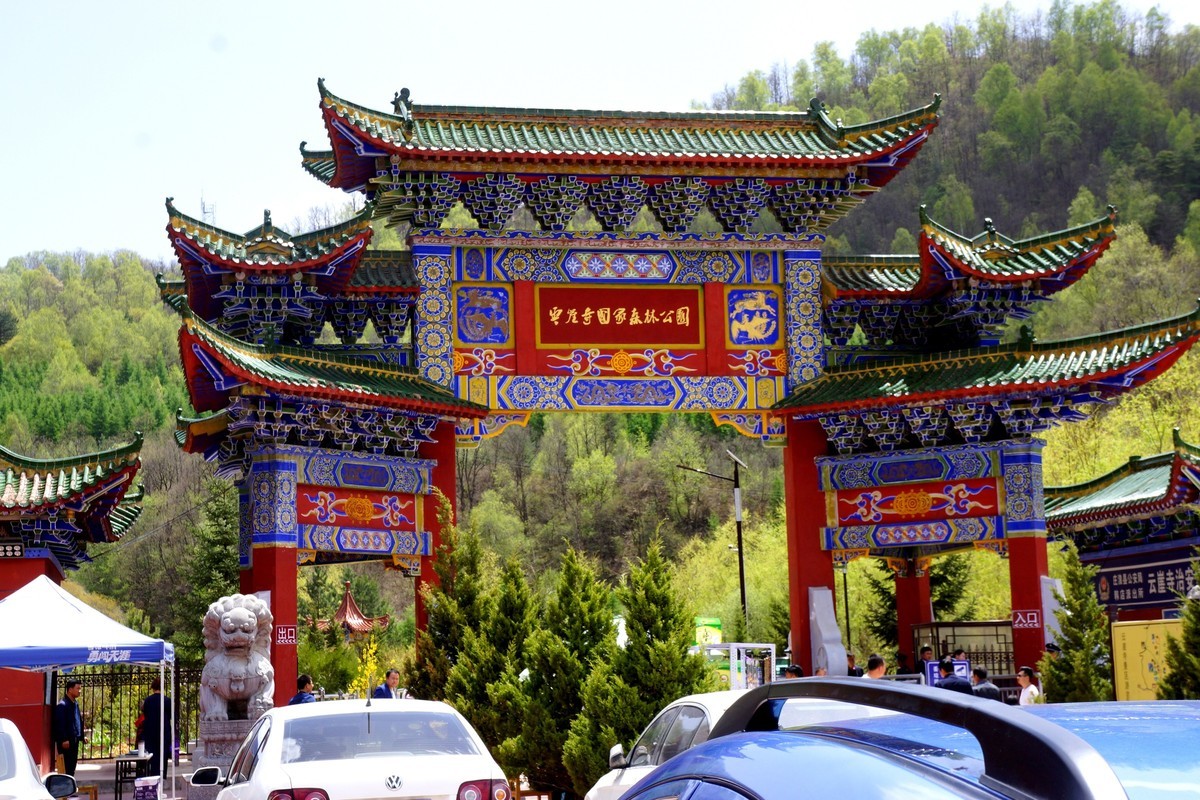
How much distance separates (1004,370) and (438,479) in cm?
838

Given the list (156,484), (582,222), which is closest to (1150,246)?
(582,222)

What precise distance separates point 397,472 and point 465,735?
12188mm

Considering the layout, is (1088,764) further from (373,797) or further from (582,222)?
(582,222)

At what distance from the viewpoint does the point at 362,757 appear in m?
9.23

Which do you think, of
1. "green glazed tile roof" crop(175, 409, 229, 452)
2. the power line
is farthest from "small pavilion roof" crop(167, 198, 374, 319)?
the power line

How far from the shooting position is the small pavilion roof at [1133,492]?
2252 cm

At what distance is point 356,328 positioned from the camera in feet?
75.0

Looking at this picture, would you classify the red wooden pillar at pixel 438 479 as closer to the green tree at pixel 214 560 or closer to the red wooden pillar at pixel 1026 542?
the red wooden pillar at pixel 1026 542

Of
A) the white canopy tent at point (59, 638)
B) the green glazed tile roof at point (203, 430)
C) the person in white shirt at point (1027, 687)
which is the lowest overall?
the person in white shirt at point (1027, 687)

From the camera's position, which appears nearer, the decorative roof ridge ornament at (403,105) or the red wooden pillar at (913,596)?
the decorative roof ridge ornament at (403,105)

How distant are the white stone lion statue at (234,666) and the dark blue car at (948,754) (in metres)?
14.8

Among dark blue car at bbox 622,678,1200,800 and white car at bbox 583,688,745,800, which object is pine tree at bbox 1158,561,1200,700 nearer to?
white car at bbox 583,688,745,800

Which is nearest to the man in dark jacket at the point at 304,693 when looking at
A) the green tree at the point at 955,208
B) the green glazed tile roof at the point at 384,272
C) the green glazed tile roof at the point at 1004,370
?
the green glazed tile roof at the point at 384,272

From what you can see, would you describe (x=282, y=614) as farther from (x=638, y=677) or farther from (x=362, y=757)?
(x=362, y=757)
